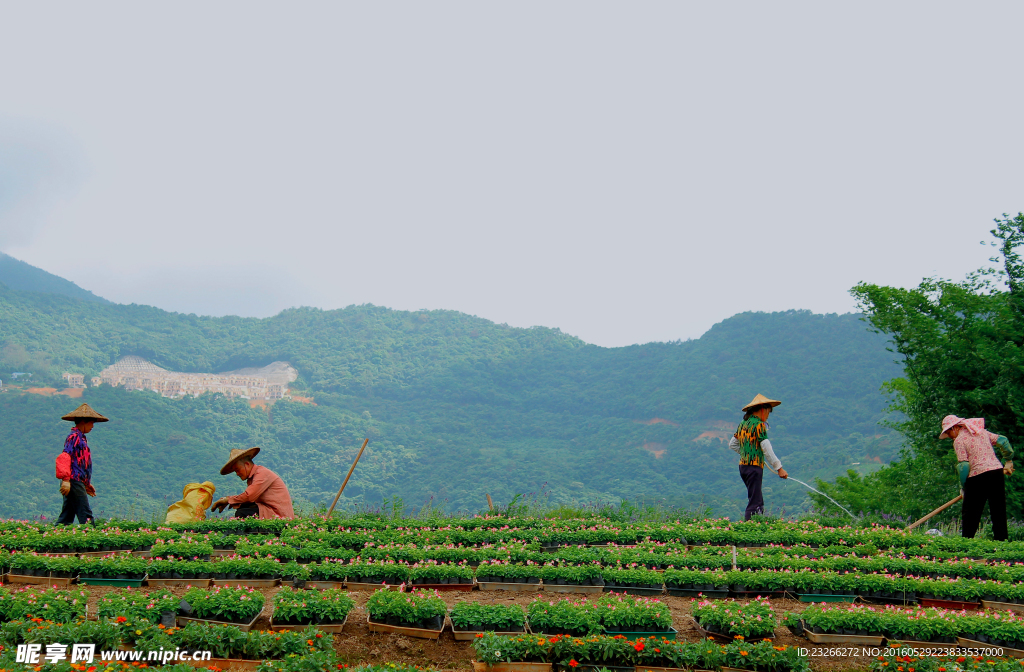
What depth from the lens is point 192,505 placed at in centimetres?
1207

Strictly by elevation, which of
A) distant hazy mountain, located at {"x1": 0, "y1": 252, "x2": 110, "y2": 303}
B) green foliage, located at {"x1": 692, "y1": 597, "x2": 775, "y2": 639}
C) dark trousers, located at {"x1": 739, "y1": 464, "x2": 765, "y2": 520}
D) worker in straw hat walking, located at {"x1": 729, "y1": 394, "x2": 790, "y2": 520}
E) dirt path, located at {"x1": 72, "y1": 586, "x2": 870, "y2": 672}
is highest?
distant hazy mountain, located at {"x1": 0, "y1": 252, "x2": 110, "y2": 303}

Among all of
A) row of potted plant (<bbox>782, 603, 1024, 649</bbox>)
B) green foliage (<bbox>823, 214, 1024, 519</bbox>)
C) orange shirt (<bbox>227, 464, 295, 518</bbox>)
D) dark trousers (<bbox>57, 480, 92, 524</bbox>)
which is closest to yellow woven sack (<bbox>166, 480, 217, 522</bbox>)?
orange shirt (<bbox>227, 464, 295, 518</bbox>)

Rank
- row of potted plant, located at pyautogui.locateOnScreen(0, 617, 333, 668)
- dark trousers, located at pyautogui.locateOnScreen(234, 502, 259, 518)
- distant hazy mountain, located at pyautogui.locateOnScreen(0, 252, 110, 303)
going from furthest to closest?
distant hazy mountain, located at pyautogui.locateOnScreen(0, 252, 110, 303) → dark trousers, located at pyautogui.locateOnScreen(234, 502, 259, 518) → row of potted plant, located at pyautogui.locateOnScreen(0, 617, 333, 668)

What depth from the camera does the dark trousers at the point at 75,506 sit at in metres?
11.3

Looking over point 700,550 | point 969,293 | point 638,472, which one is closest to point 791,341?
point 638,472

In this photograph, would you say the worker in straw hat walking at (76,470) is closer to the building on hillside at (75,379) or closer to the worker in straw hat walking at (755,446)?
the worker in straw hat walking at (755,446)

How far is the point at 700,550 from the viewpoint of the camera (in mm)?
9914

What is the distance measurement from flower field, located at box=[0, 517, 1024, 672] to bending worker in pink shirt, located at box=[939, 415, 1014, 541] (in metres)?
1.36

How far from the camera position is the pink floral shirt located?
37.0ft

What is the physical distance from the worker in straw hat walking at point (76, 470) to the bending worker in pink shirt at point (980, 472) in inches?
566

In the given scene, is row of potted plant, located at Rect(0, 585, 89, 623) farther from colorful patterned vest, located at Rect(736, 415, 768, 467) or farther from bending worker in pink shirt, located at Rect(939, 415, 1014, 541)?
bending worker in pink shirt, located at Rect(939, 415, 1014, 541)

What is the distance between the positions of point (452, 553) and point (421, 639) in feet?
8.53

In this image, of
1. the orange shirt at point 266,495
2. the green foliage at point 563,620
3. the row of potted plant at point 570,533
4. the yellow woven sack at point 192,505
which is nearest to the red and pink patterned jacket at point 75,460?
the row of potted plant at point 570,533

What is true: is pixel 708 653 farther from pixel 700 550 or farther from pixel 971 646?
pixel 700 550
